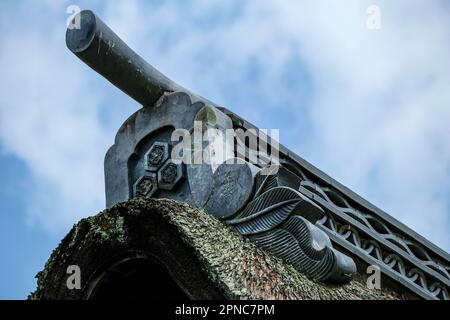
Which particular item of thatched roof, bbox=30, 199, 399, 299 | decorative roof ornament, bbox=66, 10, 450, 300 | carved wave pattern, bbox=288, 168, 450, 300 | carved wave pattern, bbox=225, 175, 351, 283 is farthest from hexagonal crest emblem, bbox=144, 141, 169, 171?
thatched roof, bbox=30, 199, 399, 299

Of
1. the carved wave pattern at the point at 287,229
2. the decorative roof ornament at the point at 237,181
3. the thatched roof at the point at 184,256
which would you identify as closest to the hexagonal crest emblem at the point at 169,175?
the decorative roof ornament at the point at 237,181

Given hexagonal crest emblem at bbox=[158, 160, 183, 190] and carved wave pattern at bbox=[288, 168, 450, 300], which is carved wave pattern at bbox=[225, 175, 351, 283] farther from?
carved wave pattern at bbox=[288, 168, 450, 300]

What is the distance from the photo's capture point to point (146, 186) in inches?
347

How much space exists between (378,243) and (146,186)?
4.39ft

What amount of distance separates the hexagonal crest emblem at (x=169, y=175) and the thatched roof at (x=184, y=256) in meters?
0.83

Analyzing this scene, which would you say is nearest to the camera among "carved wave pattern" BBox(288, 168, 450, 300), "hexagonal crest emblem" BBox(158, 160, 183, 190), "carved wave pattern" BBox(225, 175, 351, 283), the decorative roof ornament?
"carved wave pattern" BBox(225, 175, 351, 283)

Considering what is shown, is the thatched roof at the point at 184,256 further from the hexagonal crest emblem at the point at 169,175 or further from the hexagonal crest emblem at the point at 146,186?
the hexagonal crest emblem at the point at 146,186

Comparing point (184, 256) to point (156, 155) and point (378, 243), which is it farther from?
point (378, 243)

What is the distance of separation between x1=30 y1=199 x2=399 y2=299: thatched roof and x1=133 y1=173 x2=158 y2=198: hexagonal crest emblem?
3.10ft

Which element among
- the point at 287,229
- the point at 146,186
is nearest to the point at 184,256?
the point at 287,229

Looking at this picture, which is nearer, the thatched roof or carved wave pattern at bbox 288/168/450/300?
the thatched roof

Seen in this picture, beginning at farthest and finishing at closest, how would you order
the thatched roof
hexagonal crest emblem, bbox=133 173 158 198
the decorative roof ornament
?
hexagonal crest emblem, bbox=133 173 158 198 → the decorative roof ornament → the thatched roof

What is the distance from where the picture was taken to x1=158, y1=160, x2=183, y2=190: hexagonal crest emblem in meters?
8.63

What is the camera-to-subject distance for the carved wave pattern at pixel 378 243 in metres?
9.01
